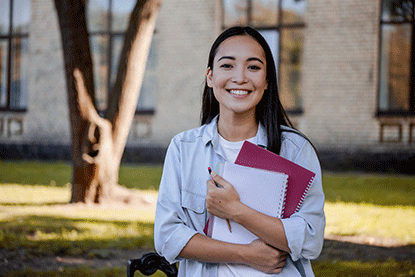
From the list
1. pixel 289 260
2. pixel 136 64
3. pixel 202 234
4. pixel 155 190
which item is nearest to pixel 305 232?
pixel 289 260

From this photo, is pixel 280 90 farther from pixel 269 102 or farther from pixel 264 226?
pixel 264 226

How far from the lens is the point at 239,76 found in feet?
6.14

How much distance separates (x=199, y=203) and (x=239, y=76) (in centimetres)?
52

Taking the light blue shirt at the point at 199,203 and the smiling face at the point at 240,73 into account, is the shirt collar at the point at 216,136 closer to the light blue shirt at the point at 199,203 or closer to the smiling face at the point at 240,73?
the light blue shirt at the point at 199,203

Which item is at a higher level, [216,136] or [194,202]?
[216,136]

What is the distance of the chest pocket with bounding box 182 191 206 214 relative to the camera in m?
1.84

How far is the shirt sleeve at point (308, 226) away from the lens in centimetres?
170

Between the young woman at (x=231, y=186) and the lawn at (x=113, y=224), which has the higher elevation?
the young woman at (x=231, y=186)

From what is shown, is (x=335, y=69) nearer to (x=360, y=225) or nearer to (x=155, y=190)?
(x=155, y=190)

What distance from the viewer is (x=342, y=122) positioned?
38.3 ft

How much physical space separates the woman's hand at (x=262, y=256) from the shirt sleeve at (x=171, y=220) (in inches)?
8.8

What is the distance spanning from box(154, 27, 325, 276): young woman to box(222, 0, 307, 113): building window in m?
10.4

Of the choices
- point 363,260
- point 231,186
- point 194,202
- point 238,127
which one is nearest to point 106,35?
point 363,260

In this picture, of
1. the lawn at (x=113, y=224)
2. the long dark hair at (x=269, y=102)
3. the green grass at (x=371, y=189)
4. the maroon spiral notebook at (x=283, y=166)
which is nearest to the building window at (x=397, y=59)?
the green grass at (x=371, y=189)
